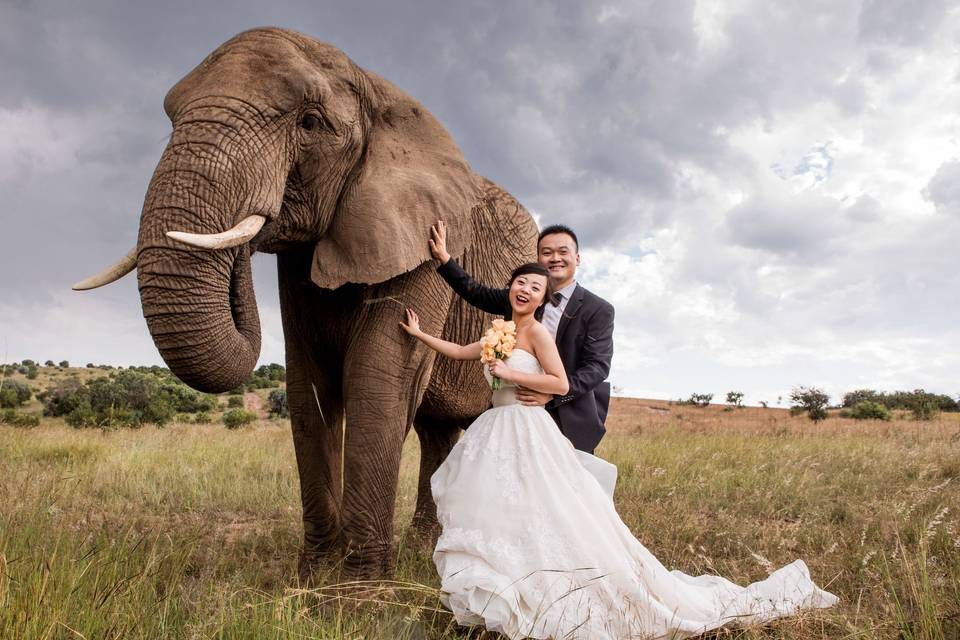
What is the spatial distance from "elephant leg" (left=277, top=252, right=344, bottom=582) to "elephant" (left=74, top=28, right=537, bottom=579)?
0.01 m

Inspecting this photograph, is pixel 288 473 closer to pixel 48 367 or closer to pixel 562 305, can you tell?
pixel 562 305

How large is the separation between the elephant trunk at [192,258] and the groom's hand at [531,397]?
1.76 metres

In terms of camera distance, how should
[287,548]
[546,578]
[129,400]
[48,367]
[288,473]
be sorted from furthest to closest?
[48,367]
[129,400]
[288,473]
[287,548]
[546,578]

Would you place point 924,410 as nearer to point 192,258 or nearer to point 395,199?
point 395,199

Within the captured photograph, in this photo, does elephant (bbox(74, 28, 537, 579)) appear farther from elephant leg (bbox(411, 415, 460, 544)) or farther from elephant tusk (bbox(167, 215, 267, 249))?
elephant leg (bbox(411, 415, 460, 544))

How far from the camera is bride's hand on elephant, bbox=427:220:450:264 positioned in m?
5.02

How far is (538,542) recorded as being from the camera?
3.77 metres

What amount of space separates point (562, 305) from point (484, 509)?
155 cm

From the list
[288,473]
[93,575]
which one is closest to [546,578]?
[93,575]

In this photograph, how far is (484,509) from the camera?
387 cm

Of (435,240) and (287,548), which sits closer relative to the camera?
(435,240)

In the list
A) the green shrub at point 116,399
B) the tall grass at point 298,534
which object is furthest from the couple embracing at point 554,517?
the green shrub at point 116,399

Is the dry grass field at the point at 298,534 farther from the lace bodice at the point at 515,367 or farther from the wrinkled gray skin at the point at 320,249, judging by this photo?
the lace bodice at the point at 515,367

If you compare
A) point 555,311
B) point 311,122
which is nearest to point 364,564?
point 555,311
